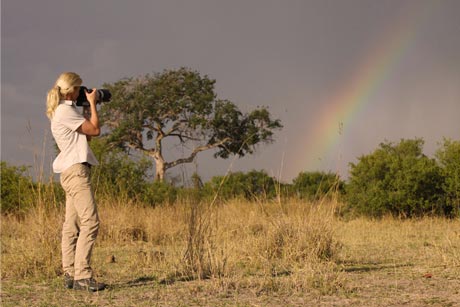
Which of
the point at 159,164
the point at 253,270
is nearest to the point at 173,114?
the point at 159,164

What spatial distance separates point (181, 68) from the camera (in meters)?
33.3

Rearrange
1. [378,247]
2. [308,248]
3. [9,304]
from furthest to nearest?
[378,247] → [308,248] → [9,304]

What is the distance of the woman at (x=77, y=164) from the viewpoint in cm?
475

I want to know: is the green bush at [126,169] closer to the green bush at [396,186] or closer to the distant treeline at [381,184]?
the distant treeline at [381,184]

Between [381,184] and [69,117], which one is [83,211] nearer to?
[69,117]

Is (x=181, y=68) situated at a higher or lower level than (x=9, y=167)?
higher

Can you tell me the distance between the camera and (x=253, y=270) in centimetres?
586

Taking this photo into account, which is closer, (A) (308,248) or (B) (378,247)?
(A) (308,248)

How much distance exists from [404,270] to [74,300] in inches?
126

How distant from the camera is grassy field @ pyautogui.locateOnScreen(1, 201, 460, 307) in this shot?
→ 440 cm

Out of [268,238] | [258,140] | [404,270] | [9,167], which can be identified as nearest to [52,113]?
[268,238]

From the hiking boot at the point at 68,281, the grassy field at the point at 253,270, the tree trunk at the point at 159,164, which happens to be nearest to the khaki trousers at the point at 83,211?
the hiking boot at the point at 68,281

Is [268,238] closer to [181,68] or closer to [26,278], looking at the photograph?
[26,278]

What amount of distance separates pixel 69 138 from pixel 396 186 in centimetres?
1138
